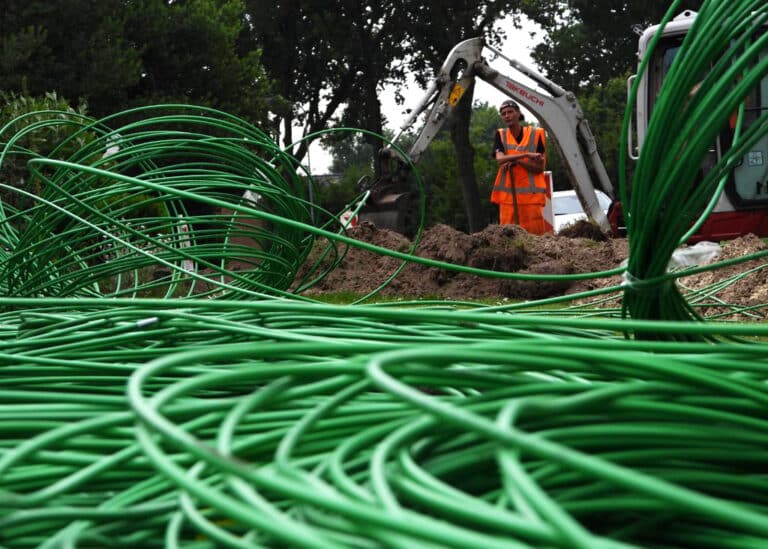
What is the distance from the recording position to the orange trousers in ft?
28.5

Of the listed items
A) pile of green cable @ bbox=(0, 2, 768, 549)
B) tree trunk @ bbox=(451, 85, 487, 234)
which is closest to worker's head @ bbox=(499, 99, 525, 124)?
pile of green cable @ bbox=(0, 2, 768, 549)

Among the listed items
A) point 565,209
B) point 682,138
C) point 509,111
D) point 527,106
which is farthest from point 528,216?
point 682,138

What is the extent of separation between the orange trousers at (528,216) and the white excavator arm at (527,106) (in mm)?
872

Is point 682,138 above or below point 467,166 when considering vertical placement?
below

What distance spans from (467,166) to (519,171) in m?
9.18

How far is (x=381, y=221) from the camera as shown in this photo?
372 inches

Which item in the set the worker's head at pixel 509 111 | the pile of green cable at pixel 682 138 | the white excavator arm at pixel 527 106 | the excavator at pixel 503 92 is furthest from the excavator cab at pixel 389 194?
the pile of green cable at pixel 682 138

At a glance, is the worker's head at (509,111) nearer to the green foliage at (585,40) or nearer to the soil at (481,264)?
the soil at (481,264)

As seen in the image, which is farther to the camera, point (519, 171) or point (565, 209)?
point (565, 209)

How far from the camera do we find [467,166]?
57.6 ft

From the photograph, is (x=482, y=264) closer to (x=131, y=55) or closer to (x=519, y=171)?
(x=519, y=171)

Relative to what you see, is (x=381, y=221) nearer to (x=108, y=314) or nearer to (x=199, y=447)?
(x=108, y=314)

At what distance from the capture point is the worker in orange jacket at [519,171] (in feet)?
27.4

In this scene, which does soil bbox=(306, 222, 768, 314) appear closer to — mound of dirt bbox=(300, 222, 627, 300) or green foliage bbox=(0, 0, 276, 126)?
mound of dirt bbox=(300, 222, 627, 300)
